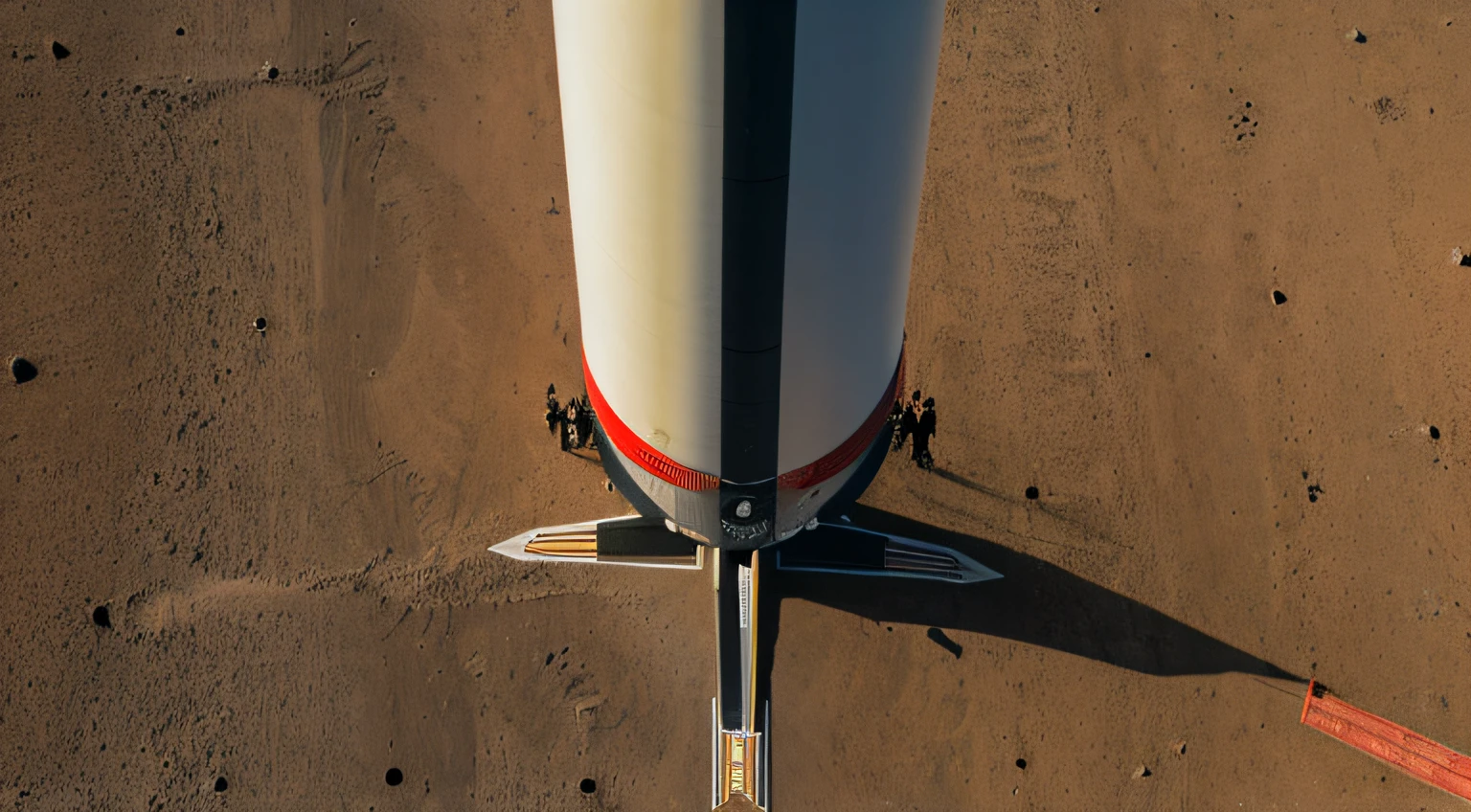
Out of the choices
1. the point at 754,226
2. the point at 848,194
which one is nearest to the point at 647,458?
the point at 754,226

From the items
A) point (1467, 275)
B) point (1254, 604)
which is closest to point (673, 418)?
point (1254, 604)

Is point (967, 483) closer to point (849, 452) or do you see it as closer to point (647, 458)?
point (849, 452)

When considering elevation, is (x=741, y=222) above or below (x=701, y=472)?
above

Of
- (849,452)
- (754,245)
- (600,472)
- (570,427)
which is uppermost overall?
(754,245)

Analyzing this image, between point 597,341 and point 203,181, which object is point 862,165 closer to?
point 597,341

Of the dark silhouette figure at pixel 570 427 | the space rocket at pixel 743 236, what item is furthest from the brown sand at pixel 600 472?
the space rocket at pixel 743 236
